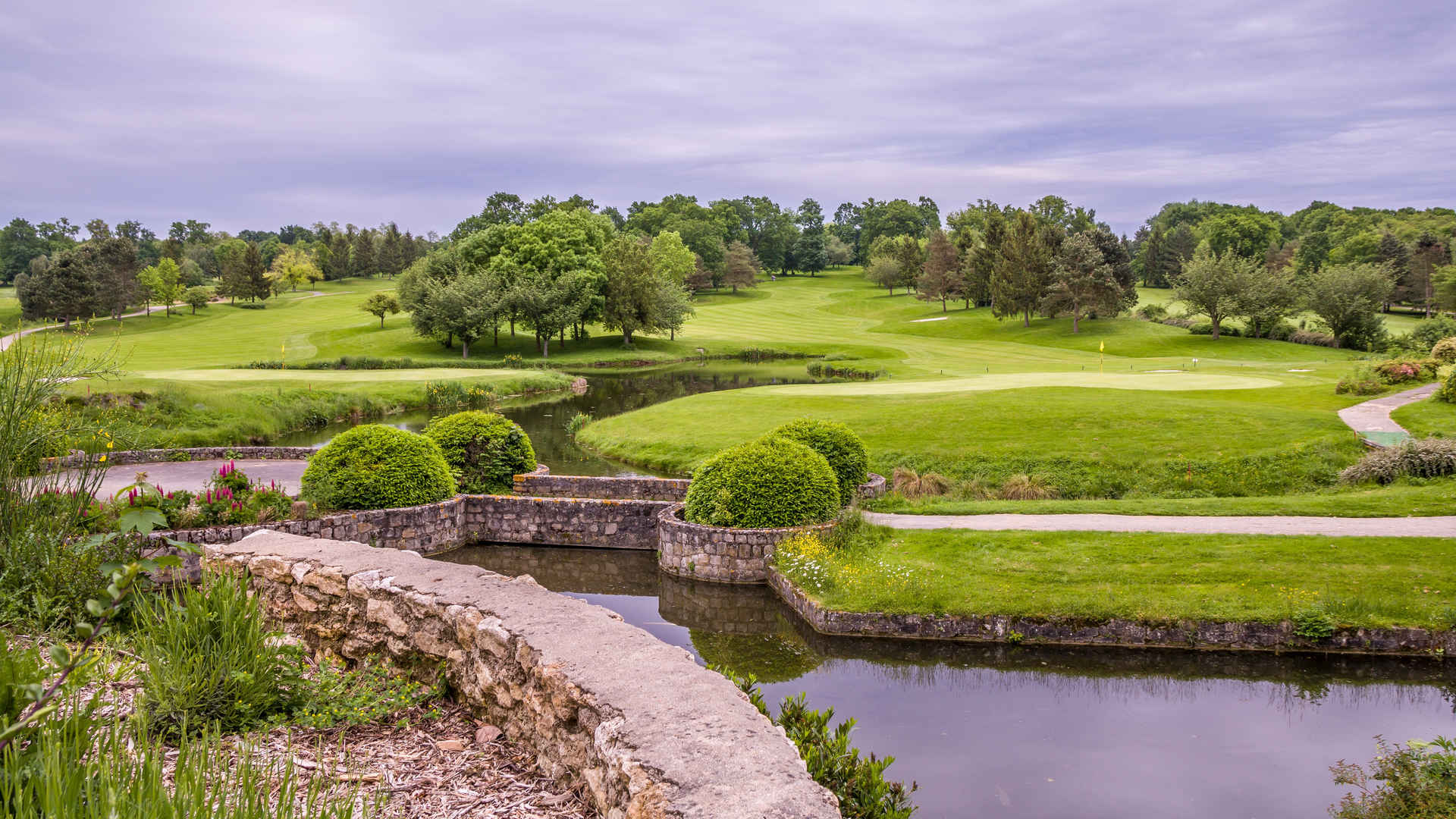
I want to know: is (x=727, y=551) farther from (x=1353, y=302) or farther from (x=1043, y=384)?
(x=1353, y=302)

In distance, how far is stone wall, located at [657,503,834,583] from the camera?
48.5ft

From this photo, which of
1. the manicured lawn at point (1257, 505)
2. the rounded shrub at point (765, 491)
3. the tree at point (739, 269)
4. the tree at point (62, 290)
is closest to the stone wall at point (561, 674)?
the rounded shrub at point (765, 491)

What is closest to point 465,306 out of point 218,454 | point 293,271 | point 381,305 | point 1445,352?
point 381,305

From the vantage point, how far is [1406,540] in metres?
13.6

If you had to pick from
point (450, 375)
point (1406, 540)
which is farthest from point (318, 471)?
point (450, 375)

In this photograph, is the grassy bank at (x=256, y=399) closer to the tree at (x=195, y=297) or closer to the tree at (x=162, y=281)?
the tree at (x=162, y=281)

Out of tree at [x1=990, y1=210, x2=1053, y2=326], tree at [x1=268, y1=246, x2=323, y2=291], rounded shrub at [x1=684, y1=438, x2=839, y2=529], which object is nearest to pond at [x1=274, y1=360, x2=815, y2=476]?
rounded shrub at [x1=684, y1=438, x2=839, y2=529]

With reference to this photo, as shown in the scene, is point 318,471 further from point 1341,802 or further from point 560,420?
point 560,420

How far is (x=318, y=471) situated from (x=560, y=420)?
765 inches

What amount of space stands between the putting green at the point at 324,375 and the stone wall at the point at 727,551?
31.1 meters

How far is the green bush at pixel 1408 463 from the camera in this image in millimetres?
17734

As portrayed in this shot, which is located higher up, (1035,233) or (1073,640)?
(1035,233)

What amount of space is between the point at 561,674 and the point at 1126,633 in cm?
872

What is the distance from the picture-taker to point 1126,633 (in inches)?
462
